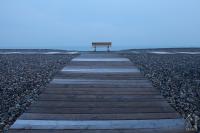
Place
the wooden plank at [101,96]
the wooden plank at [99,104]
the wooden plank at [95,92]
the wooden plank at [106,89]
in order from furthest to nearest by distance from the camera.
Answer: the wooden plank at [106,89] < the wooden plank at [95,92] < the wooden plank at [101,96] < the wooden plank at [99,104]

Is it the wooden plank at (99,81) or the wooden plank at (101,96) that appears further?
the wooden plank at (99,81)

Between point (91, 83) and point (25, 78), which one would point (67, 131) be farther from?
point (25, 78)

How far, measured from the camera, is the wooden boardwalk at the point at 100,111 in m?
4.24

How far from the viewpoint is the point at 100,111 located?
5.02 m

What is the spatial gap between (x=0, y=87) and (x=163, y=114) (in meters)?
4.03

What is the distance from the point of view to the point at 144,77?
8406mm

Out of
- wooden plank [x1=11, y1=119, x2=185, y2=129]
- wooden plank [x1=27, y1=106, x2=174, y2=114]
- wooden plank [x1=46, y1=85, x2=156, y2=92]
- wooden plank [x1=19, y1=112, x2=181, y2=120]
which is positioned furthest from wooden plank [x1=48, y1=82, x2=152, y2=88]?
wooden plank [x1=11, y1=119, x2=185, y2=129]

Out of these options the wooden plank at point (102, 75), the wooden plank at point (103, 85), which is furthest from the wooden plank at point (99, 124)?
the wooden plank at point (102, 75)

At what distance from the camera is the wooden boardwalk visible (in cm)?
424

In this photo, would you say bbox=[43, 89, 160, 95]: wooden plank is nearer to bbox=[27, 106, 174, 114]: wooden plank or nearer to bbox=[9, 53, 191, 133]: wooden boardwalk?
bbox=[9, 53, 191, 133]: wooden boardwalk

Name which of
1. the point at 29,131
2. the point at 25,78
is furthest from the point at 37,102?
the point at 25,78

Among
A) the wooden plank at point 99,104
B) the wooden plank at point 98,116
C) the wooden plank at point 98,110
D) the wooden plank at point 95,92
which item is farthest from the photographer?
the wooden plank at point 95,92

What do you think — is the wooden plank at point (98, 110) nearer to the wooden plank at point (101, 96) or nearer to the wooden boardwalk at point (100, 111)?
the wooden boardwalk at point (100, 111)

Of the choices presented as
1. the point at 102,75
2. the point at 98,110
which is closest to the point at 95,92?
the point at 98,110
